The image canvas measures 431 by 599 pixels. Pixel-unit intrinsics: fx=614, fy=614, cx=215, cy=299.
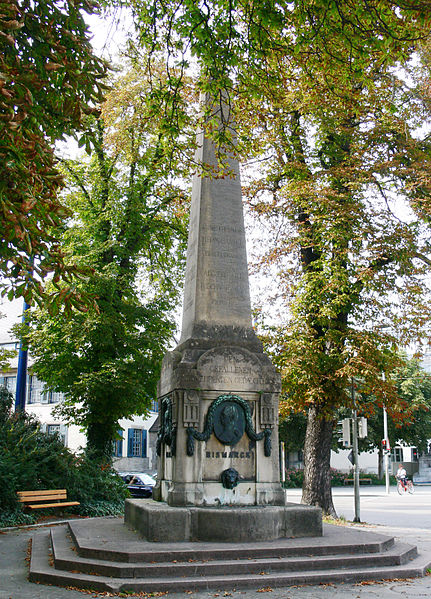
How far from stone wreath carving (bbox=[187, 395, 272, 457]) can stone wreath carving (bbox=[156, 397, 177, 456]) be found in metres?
0.30

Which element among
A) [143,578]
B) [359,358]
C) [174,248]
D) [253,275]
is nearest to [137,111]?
[174,248]

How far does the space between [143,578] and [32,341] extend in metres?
13.3

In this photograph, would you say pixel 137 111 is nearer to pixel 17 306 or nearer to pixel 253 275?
pixel 253 275

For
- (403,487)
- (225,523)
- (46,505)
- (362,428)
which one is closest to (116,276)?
(46,505)

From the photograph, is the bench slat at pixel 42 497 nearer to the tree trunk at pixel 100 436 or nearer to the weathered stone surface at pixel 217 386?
the tree trunk at pixel 100 436

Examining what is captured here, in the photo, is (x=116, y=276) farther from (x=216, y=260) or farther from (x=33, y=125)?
(x=33, y=125)

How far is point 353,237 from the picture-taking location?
16328mm

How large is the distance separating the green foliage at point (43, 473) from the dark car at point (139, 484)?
4597 millimetres

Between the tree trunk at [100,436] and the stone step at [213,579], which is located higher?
the tree trunk at [100,436]

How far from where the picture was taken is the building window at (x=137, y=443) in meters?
40.2

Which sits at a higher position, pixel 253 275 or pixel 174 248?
pixel 174 248

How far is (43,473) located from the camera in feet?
55.6

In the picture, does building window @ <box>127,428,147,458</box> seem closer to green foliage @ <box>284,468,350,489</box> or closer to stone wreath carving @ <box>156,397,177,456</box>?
green foliage @ <box>284,468,350,489</box>

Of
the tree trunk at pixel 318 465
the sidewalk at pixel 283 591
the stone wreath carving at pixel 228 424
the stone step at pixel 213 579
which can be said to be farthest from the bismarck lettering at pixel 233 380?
the tree trunk at pixel 318 465
